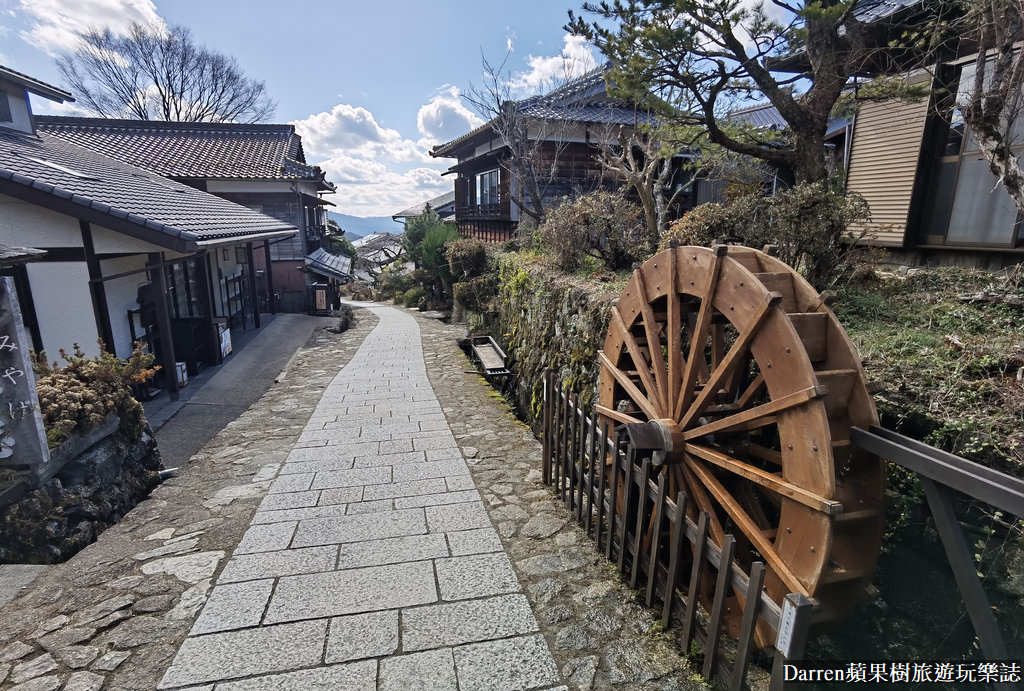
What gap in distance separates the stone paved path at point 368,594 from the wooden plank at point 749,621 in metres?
1.00

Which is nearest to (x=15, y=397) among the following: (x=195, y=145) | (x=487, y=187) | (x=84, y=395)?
(x=84, y=395)

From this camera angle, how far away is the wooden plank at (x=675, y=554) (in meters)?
2.88

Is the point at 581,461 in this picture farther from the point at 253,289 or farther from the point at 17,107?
the point at 17,107

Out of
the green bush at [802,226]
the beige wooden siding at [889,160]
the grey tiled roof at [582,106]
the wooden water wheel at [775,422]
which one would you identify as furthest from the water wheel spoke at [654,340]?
the grey tiled roof at [582,106]

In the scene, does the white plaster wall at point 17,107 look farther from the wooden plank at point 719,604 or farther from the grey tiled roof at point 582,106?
the wooden plank at point 719,604

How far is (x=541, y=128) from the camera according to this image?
51.8ft

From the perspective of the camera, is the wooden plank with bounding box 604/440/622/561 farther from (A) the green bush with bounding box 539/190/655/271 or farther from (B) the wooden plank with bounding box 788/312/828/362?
(A) the green bush with bounding box 539/190/655/271

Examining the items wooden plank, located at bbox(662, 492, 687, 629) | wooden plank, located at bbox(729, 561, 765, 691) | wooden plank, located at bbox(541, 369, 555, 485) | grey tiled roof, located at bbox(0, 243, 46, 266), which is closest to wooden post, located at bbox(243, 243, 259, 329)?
grey tiled roof, located at bbox(0, 243, 46, 266)

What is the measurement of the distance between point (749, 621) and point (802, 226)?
4096mm

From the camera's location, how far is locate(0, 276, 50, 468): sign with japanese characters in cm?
425

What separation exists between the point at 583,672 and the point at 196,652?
2.32 metres

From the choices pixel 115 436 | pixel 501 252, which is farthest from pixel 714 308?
pixel 501 252

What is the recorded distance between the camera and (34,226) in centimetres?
725

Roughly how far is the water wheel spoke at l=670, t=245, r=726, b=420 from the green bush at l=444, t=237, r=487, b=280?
1121 cm
